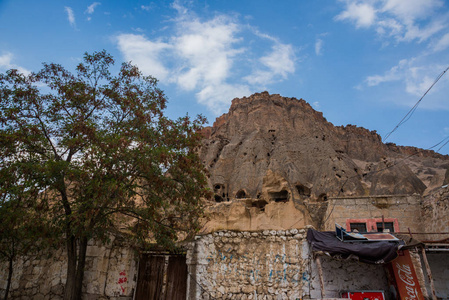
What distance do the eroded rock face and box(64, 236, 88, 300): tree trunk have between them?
2307 centimetres

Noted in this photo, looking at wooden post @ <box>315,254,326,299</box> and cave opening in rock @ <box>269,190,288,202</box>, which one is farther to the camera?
cave opening in rock @ <box>269,190,288,202</box>

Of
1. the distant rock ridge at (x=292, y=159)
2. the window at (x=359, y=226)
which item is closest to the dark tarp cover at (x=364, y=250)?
the window at (x=359, y=226)

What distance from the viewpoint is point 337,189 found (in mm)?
44312

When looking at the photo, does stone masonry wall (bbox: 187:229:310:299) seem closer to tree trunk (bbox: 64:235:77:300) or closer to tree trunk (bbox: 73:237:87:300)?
tree trunk (bbox: 73:237:87:300)

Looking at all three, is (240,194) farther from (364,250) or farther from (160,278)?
(364,250)

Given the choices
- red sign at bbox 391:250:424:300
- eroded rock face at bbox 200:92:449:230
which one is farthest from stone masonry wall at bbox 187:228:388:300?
eroded rock face at bbox 200:92:449:230

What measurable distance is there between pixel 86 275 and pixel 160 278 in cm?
251

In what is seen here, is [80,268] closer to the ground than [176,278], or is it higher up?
higher up

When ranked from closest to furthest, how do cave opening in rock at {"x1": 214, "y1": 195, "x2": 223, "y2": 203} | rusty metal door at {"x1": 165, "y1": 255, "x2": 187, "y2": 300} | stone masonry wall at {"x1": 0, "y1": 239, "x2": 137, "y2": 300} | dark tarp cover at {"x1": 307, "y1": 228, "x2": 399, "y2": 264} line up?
1. dark tarp cover at {"x1": 307, "y1": 228, "x2": 399, "y2": 264}
2. stone masonry wall at {"x1": 0, "y1": 239, "x2": 137, "y2": 300}
3. rusty metal door at {"x1": 165, "y1": 255, "x2": 187, "y2": 300}
4. cave opening in rock at {"x1": 214, "y1": 195, "x2": 223, "y2": 203}

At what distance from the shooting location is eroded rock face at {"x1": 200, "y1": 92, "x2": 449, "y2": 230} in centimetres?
3806

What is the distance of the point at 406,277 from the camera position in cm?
930

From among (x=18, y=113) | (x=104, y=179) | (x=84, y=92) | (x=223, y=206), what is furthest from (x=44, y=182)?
(x=223, y=206)

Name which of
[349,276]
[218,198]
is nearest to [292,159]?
[218,198]

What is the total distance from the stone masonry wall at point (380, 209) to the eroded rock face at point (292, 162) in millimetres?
11291
